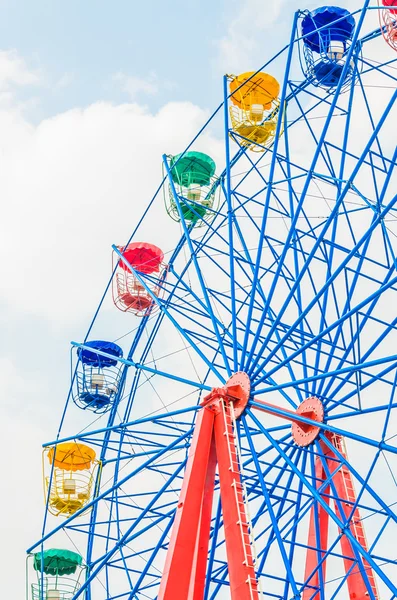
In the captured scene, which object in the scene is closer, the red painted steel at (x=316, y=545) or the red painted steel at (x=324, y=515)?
the red painted steel at (x=324, y=515)

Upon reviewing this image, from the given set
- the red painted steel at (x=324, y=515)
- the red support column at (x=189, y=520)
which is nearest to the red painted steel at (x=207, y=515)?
the red support column at (x=189, y=520)

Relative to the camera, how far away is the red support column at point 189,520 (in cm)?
1443

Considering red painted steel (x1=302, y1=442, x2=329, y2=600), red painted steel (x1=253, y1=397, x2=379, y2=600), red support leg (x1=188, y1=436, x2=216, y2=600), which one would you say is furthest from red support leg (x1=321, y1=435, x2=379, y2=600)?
red support leg (x1=188, y1=436, x2=216, y2=600)

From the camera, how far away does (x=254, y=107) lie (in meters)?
20.6

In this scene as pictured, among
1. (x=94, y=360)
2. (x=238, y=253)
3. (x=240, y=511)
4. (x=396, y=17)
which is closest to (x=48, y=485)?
(x=94, y=360)

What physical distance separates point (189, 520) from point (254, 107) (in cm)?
867

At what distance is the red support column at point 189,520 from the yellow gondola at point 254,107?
20.7 ft

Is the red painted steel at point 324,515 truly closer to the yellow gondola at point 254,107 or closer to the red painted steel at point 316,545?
the red painted steel at point 316,545

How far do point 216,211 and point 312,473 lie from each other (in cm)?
604

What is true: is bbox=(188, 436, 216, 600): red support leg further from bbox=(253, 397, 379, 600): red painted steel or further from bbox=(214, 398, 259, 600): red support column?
bbox=(253, 397, 379, 600): red painted steel

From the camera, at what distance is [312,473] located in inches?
700

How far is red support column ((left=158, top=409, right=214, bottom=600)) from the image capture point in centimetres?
1443

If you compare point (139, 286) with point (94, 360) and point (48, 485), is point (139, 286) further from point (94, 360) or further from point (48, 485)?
point (48, 485)

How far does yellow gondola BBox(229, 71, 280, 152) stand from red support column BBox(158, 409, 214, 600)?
20.7ft
